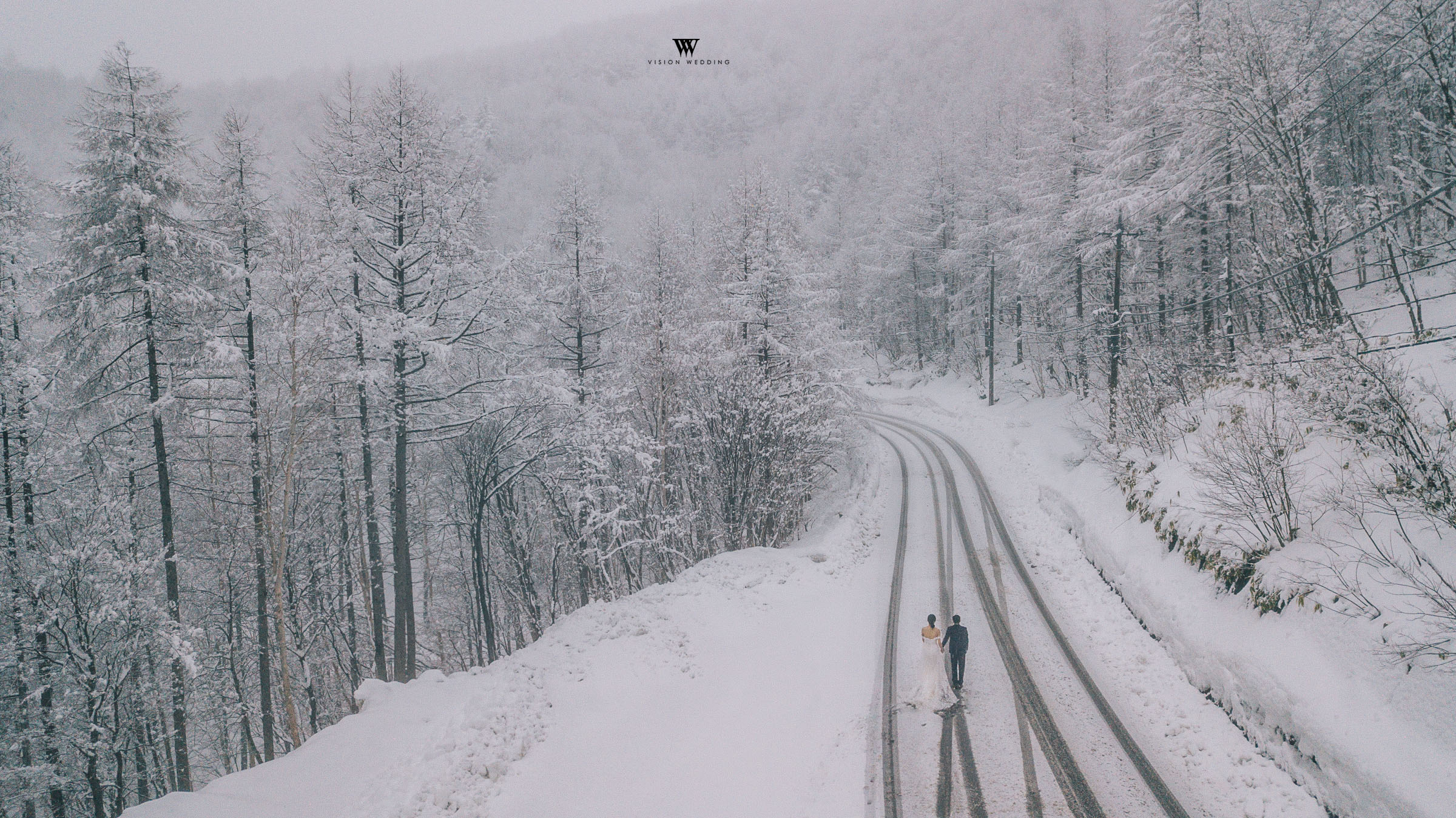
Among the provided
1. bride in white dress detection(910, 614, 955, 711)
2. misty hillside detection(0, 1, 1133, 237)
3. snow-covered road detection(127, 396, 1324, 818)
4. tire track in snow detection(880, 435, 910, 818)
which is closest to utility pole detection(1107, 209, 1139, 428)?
tire track in snow detection(880, 435, 910, 818)

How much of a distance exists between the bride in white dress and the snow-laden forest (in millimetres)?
4945

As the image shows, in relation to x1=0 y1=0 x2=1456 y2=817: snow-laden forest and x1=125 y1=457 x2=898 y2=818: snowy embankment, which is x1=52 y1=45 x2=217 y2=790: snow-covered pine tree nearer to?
x1=0 y1=0 x2=1456 y2=817: snow-laden forest

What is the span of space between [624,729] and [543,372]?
30.1ft

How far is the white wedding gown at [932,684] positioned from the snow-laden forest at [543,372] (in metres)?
4.98

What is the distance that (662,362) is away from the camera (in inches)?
815

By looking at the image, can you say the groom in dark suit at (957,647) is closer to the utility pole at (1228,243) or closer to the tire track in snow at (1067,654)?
the tire track in snow at (1067,654)

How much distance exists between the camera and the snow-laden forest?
10234 millimetres

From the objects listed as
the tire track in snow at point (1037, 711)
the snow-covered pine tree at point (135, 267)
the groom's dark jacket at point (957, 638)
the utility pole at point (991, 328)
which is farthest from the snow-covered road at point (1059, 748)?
the utility pole at point (991, 328)

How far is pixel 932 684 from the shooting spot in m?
9.80

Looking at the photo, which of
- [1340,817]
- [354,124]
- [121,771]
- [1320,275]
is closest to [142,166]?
[354,124]

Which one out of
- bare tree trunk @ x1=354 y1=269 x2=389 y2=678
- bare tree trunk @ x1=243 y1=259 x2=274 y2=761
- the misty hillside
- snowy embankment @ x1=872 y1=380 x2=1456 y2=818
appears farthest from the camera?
the misty hillside

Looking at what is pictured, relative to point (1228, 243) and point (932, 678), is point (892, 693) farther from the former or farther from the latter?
point (1228, 243)

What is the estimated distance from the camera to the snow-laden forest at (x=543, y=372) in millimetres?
10234

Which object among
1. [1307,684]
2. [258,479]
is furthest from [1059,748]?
[258,479]
